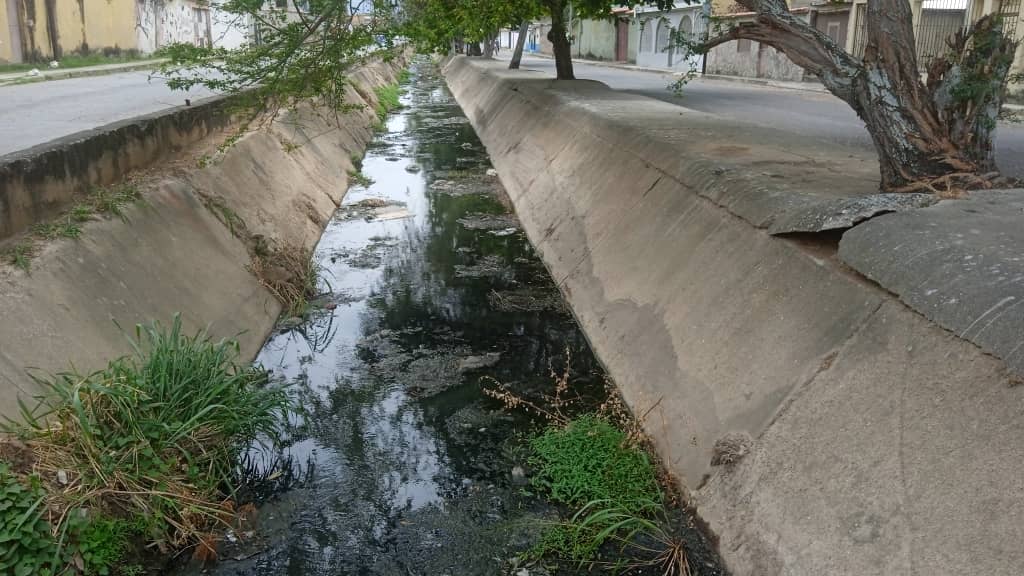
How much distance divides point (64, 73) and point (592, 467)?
22426mm

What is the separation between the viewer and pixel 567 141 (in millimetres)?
11438

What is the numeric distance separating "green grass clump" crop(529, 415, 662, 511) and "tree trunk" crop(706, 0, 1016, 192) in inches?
98.0

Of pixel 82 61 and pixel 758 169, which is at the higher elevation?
pixel 82 61

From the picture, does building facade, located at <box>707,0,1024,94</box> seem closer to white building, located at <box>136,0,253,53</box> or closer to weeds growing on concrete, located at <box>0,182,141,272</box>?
weeds growing on concrete, located at <box>0,182,141,272</box>

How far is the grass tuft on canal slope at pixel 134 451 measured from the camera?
360 centimetres

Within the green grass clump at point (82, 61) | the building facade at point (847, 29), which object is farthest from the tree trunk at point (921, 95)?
the green grass clump at point (82, 61)

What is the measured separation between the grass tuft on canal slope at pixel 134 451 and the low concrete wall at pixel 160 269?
308 millimetres

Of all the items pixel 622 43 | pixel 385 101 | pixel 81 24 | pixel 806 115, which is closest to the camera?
pixel 806 115

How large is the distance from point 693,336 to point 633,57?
42.8 m

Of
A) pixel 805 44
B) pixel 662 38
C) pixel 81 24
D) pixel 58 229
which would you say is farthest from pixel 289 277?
pixel 662 38

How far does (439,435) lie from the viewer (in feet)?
17.8

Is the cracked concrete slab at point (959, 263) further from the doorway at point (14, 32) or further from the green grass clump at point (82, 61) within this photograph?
the doorway at point (14, 32)

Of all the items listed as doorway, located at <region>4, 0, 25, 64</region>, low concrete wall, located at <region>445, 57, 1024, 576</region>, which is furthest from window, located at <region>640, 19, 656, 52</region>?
low concrete wall, located at <region>445, 57, 1024, 576</region>

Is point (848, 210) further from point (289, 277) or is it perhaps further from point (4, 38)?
point (4, 38)
